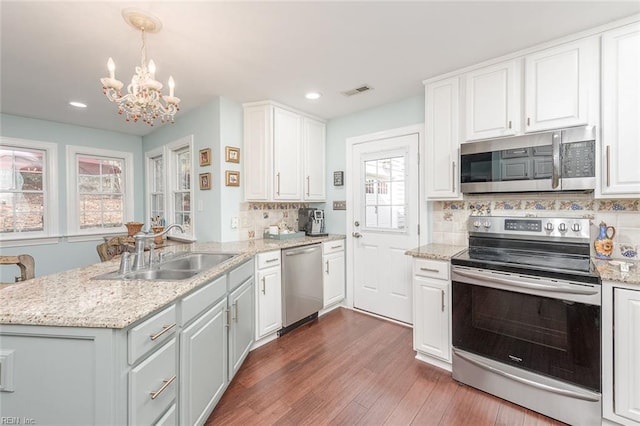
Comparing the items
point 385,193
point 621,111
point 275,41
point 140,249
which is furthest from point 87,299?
point 621,111

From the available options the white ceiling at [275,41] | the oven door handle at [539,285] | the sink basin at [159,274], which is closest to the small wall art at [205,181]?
the white ceiling at [275,41]

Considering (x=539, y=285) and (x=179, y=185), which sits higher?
(x=179, y=185)

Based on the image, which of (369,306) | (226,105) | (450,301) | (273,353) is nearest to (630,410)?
(450,301)

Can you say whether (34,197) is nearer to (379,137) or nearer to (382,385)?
(379,137)

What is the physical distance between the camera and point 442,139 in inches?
96.5

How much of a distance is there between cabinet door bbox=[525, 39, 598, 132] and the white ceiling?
135 millimetres

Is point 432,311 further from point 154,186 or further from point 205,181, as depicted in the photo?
point 154,186

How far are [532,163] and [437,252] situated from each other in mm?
937

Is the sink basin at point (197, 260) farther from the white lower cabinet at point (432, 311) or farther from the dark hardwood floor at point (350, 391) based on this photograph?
the white lower cabinet at point (432, 311)

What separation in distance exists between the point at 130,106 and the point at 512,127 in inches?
103

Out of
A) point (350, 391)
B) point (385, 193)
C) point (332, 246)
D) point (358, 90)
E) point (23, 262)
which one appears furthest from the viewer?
point (332, 246)

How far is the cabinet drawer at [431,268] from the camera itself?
216 centimetres

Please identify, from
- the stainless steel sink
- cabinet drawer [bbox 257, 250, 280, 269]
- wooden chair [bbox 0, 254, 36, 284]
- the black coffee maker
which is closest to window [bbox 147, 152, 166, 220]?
wooden chair [bbox 0, 254, 36, 284]

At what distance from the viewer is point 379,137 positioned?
3199 mm
